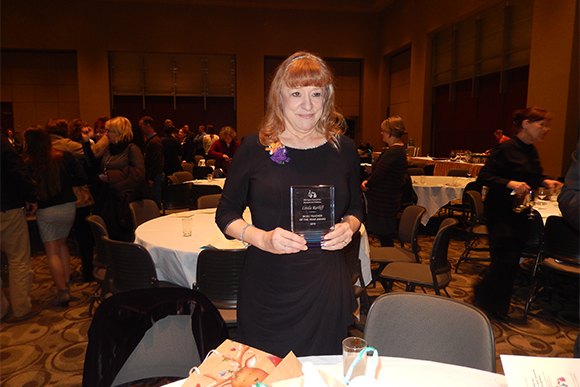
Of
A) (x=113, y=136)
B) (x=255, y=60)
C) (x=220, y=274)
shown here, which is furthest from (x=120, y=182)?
(x=255, y=60)

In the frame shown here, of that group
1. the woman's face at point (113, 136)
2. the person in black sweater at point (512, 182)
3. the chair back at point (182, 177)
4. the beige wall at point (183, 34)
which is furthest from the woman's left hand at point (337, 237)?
the beige wall at point (183, 34)

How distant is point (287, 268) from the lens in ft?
5.15

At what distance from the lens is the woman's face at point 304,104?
5.07 feet

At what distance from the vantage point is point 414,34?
13219 mm

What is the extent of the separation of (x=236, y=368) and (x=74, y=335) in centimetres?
296

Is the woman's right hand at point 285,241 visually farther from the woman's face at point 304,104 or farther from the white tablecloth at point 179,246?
the white tablecloth at point 179,246

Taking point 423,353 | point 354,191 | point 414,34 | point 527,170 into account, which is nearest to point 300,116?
point 354,191

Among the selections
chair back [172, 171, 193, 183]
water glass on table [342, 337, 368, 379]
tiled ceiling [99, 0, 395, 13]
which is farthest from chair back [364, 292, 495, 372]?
tiled ceiling [99, 0, 395, 13]

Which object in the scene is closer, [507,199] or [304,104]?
[304,104]

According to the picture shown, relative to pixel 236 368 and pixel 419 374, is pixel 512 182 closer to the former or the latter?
pixel 419 374

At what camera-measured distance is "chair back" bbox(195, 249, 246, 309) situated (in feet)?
8.11

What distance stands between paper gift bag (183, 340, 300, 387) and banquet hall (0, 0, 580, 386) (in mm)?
Result: 10694

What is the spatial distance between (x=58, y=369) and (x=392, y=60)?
15264 millimetres

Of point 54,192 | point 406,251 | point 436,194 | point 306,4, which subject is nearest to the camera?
point 54,192
